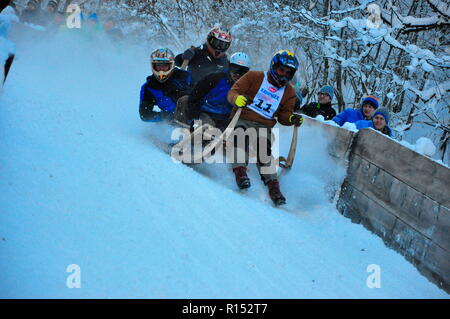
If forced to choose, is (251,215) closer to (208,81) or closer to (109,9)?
(208,81)

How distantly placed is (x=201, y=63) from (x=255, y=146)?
3.38 m

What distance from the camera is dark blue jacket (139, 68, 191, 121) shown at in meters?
6.28

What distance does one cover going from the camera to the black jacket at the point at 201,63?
7797 mm

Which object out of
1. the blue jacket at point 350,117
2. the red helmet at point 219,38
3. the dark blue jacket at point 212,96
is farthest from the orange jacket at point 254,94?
the red helmet at point 219,38

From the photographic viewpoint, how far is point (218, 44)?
24.8 feet

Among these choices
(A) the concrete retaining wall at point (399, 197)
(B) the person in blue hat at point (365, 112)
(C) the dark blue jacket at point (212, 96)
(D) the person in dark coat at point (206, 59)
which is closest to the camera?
(A) the concrete retaining wall at point (399, 197)

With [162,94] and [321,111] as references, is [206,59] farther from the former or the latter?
[321,111]

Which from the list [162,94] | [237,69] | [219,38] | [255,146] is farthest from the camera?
[219,38]

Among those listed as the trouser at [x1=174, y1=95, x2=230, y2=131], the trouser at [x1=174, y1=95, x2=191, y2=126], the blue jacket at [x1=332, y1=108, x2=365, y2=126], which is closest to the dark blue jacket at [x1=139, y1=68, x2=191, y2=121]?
the trouser at [x1=174, y1=95, x2=191, y2=126]

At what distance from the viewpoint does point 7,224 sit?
2641 mm

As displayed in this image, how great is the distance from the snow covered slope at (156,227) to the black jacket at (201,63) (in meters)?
2.48

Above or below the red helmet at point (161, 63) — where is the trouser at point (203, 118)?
below

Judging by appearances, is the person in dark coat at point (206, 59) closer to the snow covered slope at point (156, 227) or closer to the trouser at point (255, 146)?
the snow covered slope at point (156, 227)

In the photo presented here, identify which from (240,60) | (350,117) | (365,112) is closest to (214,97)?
(240,60)
